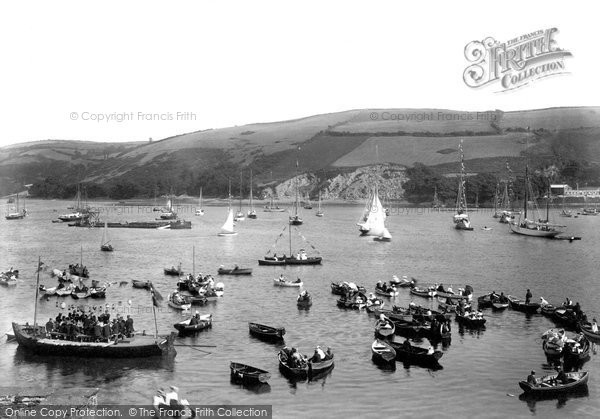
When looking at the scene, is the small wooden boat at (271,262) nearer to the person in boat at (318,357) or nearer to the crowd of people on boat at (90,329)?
the crowd of people on boat at (90,329)

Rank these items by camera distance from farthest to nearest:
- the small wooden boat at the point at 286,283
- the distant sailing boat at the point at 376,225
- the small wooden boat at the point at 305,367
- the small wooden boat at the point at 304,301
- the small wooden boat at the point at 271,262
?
the distant sailing boat at the point at 376,225 < the small wooden boat at the point at 271,262 < the small wooden boat at the point at 286,283 < the small wooden boat at the point at 304,301 < the small wooden boat at the point at 305,367

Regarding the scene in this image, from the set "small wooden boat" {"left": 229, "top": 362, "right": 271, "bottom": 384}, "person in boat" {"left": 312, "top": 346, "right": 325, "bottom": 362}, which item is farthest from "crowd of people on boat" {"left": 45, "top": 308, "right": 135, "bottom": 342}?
"person in boat" {"left": 312, "top": 346, "right": 325, "bottom": 362}

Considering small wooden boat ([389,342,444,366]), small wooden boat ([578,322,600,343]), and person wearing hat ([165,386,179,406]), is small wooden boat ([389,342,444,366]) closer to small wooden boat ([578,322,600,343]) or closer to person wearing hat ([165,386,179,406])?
small wooden boat ([578,322,600,343])

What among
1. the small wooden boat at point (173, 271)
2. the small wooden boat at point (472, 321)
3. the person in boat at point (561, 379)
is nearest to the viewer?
the person in boat at point (561, 379)

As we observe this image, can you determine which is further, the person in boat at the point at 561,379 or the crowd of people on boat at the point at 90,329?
the crowd of people on boat at the point at 90,329

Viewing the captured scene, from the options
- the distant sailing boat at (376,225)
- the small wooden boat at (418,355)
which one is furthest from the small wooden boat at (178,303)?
the distant sailing boat at (376,225)

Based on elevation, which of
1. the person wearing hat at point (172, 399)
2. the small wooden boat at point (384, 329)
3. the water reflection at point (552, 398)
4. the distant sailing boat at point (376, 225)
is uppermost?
the distant sailing boat at point (376, 225)

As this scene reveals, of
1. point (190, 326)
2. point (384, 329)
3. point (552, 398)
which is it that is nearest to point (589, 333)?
point (552, 398)
